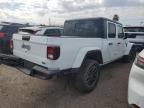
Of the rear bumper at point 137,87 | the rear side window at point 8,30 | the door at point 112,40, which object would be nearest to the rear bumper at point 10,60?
the rear side window at point 8,30

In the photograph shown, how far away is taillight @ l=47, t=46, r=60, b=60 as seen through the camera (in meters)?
3.64

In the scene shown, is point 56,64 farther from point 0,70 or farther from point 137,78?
point 0,70

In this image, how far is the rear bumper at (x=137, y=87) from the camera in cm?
265

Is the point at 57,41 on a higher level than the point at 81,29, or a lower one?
lower

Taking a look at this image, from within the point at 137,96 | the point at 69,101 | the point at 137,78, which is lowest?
the point at 69,101

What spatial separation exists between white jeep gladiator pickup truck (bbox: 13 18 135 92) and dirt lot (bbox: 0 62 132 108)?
328 millimetres

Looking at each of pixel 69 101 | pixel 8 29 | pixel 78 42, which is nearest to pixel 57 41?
pixel 78 42

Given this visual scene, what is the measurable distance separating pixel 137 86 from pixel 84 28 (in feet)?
11.1

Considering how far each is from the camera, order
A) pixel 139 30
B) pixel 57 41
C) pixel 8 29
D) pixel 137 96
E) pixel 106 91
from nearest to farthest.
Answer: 1. pixel 137 96
2. pixel 57 41
3. pixel 106 91
4. pixel 8 29
5. pixel 139 30

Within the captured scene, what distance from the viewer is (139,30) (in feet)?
36.7

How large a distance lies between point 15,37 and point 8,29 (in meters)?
2.60

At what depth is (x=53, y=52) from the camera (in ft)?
12.0

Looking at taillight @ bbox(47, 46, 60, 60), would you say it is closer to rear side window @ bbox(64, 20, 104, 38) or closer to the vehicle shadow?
the vehicle shadow

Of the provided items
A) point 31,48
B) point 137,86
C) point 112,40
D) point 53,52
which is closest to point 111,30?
point 112,40
